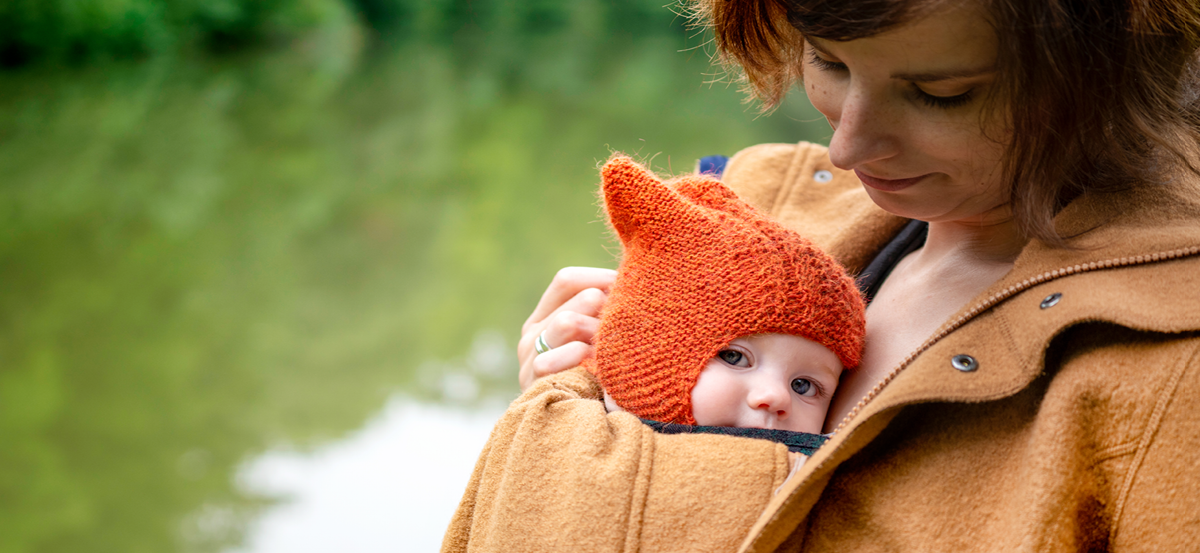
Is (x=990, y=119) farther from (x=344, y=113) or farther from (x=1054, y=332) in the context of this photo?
(x=344, y=113)

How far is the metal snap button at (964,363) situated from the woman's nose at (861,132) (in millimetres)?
256

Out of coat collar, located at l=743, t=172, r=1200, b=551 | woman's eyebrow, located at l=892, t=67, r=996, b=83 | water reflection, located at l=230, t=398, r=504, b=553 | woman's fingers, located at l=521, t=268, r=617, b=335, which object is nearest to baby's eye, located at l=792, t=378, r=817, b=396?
coat collar, located at l=743, t=172, r=1200, b=551

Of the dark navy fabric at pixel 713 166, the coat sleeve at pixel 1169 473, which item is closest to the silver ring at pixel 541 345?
the dark navy fabric at pixel 713 166

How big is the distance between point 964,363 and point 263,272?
16.5 feet

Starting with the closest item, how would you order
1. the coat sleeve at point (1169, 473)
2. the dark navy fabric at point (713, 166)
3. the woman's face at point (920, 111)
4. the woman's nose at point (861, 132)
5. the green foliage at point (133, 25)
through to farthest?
the coat sleeve at point (1169, 473) < the woman's face at point (920, 111) < the woman's nose at point (861, 132) < the dark navy fabric at point (713, 166) < the green foliage at point (133, 25)

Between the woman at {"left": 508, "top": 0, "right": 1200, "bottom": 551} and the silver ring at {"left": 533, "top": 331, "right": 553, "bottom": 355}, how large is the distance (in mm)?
519

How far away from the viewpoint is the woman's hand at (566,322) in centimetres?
129

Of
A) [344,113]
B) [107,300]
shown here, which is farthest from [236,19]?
[107,300]

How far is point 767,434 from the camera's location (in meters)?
1.10

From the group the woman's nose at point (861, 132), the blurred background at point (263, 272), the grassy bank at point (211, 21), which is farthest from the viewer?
the grassy bank at point (211, 21)

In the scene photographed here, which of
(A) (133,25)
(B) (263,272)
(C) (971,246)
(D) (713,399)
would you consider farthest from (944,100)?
(A) (133,25)

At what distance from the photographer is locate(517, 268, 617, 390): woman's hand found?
4.24 feet

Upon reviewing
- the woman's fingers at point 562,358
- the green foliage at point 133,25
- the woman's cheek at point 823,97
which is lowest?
the woman's cheek at point 823,97

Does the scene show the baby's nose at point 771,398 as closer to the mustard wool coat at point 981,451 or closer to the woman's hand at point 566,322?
the mustard wool coat at point 981,451
